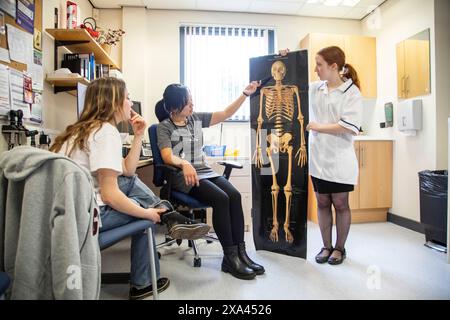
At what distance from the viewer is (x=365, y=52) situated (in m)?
3.29

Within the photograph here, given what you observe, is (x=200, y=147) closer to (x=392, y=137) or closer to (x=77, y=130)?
(x=77, y=130)

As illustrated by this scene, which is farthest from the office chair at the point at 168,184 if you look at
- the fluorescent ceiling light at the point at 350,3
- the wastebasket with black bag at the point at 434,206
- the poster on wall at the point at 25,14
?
the fluorescent ceiling light at the point at 350,3

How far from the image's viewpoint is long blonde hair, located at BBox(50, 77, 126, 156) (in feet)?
3.78

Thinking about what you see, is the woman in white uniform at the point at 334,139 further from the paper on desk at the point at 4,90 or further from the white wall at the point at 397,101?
the paper on desk at the point at 4,90

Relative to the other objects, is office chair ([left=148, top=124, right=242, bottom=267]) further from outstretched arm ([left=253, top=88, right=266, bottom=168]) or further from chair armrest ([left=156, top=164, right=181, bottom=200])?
outstretched arm ([left=253, top=88, right=266, bottom=168])

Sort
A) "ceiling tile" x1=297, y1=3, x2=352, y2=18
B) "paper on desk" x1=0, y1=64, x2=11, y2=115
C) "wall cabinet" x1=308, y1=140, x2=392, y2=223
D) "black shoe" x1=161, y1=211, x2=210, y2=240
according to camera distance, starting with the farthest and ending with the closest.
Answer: "ceiling tile" x1=297, y1=3, x2=352, y2=18 → "wall cabinet" x1=308, y1=140, x2=392, y2=223 → "paper on desk" x1=0, y1=64, x2=11, y2=115 → "black shoe" x1=161, y1=211, x2=210, y2=240

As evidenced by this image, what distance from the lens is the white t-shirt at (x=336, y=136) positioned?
6.09ft

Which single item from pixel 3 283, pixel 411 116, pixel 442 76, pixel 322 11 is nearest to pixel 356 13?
pixel 322 11

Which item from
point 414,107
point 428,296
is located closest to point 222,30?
point 414,107

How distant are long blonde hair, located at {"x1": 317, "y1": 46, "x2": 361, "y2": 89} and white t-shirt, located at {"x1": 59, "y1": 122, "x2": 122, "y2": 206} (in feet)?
4.93

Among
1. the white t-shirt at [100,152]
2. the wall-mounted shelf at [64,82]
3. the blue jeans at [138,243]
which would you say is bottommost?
the blue jeans at [138,243]

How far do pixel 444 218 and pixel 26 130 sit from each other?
3042 millimetres

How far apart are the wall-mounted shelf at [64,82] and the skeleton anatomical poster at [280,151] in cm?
132

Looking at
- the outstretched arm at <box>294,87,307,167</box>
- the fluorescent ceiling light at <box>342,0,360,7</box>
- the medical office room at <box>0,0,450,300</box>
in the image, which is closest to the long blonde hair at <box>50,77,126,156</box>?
the medical office room at <box>0,0,450,300</box>
